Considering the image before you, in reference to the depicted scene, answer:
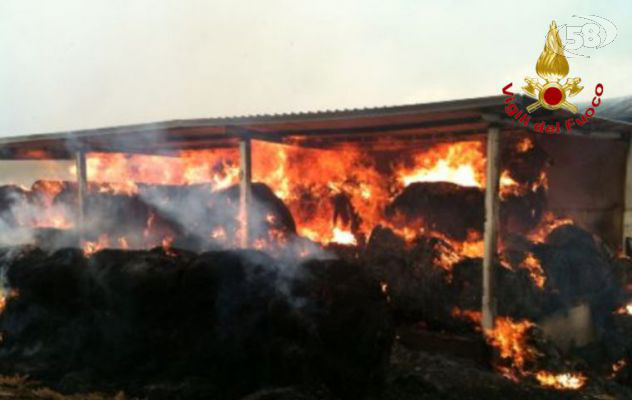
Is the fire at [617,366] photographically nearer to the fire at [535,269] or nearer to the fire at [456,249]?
the fire at [535,269]

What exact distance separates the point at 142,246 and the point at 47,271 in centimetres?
592

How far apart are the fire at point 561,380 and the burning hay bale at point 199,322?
12.0ft

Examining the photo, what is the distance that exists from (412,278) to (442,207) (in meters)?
1.94

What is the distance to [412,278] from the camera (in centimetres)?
994

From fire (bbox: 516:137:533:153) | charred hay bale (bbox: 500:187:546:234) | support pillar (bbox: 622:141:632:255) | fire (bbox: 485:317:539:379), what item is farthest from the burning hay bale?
support pillar (bbox: 622:141:632:255)

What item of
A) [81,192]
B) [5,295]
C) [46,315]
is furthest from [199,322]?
[81,192]

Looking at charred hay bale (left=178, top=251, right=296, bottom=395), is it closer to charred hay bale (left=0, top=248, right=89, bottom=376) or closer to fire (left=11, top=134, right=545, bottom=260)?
charred hay bale (left=0, top=248, right=89, bottom=376)

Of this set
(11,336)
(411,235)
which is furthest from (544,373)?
(11,336)

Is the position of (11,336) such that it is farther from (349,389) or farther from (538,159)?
(538,159)

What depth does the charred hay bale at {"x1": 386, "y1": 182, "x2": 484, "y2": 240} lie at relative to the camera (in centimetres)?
1060

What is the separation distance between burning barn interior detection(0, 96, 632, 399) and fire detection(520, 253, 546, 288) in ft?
0.15

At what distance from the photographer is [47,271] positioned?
8.05 meters

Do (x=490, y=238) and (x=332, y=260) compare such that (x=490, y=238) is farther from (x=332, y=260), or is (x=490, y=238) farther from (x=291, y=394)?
(x=291, y=394)

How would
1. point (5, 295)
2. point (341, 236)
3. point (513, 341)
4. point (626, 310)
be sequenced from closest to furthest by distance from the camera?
point (5, 295), point (513, 341), point (626, 310), point (341, 236)
